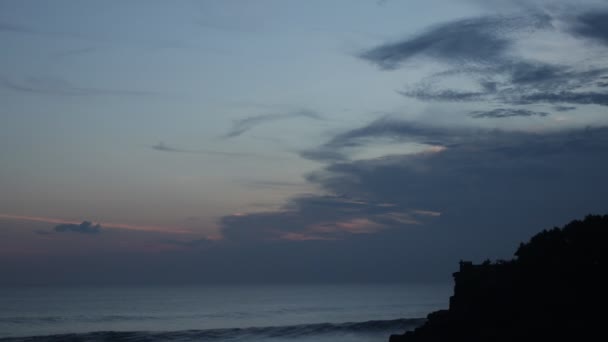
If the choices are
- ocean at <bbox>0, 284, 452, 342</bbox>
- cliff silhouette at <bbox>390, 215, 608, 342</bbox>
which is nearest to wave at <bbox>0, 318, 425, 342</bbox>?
ocean at <bbox>0, 284, 452, 342</bbox>

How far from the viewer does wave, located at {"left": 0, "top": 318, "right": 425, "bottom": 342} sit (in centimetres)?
5922

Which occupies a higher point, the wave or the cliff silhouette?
the cliff silhouette

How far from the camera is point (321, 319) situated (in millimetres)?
86438

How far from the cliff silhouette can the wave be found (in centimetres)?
3105

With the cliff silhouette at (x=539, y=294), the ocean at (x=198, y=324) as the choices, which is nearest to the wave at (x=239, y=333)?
the ocean at (x=198, y=324)

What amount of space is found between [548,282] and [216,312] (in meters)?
70.2

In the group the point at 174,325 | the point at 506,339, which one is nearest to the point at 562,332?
the point at 506,339

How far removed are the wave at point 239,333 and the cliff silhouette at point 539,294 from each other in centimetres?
3105

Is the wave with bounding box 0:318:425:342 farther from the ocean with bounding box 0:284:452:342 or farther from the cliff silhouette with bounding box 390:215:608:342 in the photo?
the cliff silhouette with bounding box 390:215:608:342

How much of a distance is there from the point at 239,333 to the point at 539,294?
40.2m

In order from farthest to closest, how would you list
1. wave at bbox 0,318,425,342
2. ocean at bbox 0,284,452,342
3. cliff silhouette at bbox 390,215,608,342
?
ocean at bbox 0,284,452,342
wave at bbox 0,318,425,342
cliff silhouette at bbox 390,215,608,342

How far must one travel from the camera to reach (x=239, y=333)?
217 ft

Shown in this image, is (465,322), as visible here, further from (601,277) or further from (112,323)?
(112,323)

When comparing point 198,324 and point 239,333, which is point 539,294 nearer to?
point 239,333
